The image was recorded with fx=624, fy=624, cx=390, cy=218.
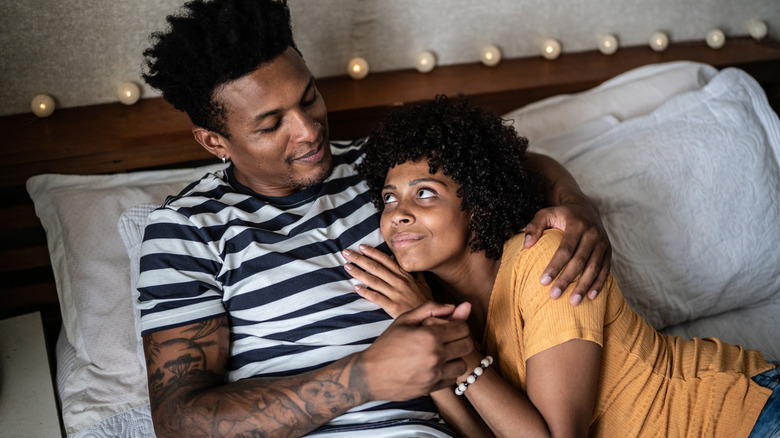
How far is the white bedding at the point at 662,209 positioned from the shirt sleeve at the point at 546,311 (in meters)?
0.55

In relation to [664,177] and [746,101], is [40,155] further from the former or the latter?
[746,101]

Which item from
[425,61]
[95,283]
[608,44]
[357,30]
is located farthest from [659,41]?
[95,283]

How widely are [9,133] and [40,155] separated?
0.40 ft

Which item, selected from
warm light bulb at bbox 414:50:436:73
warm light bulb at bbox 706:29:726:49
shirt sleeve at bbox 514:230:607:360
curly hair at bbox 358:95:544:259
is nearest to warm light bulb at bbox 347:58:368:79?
warm light bulb at bbox 414:50:436:73

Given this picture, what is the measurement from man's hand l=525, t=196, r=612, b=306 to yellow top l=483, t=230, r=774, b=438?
3 centimetres

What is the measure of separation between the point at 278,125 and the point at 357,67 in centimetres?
72

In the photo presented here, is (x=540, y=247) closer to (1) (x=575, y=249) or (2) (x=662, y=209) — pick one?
(1) (x=575, y=249)

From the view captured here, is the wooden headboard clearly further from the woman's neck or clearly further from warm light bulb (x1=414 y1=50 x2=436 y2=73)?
the woman's neck

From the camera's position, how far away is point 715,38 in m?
2.42

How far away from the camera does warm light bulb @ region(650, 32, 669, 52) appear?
2387 millimetres

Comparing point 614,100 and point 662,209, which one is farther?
point 614,100

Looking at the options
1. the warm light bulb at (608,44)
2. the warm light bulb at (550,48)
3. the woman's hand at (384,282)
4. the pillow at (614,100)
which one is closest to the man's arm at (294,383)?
the woman's hand at (384,282)

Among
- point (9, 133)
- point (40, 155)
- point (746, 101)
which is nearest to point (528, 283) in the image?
point (746, 101)

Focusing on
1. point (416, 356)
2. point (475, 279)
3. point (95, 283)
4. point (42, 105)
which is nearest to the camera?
point (416, 356)
